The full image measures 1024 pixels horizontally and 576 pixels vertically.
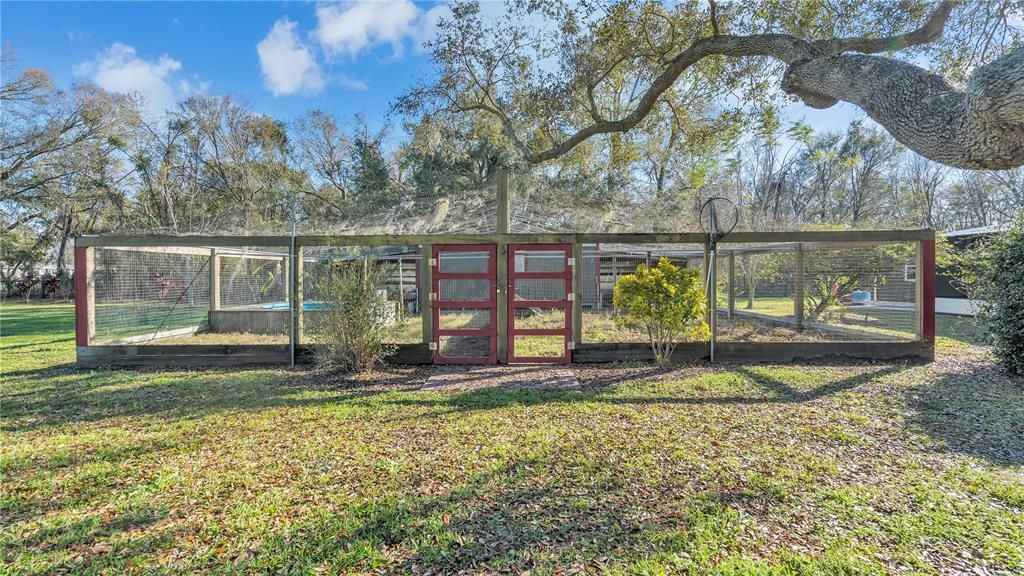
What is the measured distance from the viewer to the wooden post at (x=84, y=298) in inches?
270

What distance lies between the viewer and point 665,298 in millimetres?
6133

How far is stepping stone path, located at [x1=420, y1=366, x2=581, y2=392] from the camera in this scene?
5.53 m

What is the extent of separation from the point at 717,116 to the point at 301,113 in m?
22.3

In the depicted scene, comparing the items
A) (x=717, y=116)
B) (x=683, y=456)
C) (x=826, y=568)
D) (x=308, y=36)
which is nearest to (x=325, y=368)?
(x=683, y=456)

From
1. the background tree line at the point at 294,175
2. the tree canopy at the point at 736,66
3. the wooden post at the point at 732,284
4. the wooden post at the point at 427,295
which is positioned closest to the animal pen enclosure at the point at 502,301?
the wooden post at the point at 427,295

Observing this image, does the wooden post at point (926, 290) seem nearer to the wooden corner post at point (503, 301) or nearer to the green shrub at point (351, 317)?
the wooden corner post at point (503, 301)

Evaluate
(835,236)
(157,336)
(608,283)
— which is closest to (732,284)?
(608,283)

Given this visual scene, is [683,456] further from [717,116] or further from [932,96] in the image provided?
[717,116]

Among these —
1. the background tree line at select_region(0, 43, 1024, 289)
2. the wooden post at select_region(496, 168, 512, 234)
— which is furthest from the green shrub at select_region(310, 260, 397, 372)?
the background tree line at select_region(0, 43, 1024, 289)

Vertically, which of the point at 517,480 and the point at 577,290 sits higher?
the point at 577,290

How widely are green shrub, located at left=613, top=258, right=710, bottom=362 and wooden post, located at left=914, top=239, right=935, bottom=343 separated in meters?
3.39

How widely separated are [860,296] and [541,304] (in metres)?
6.65

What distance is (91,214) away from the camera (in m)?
25.3

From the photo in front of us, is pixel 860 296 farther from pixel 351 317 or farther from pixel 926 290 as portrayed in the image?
pixel 351 317
